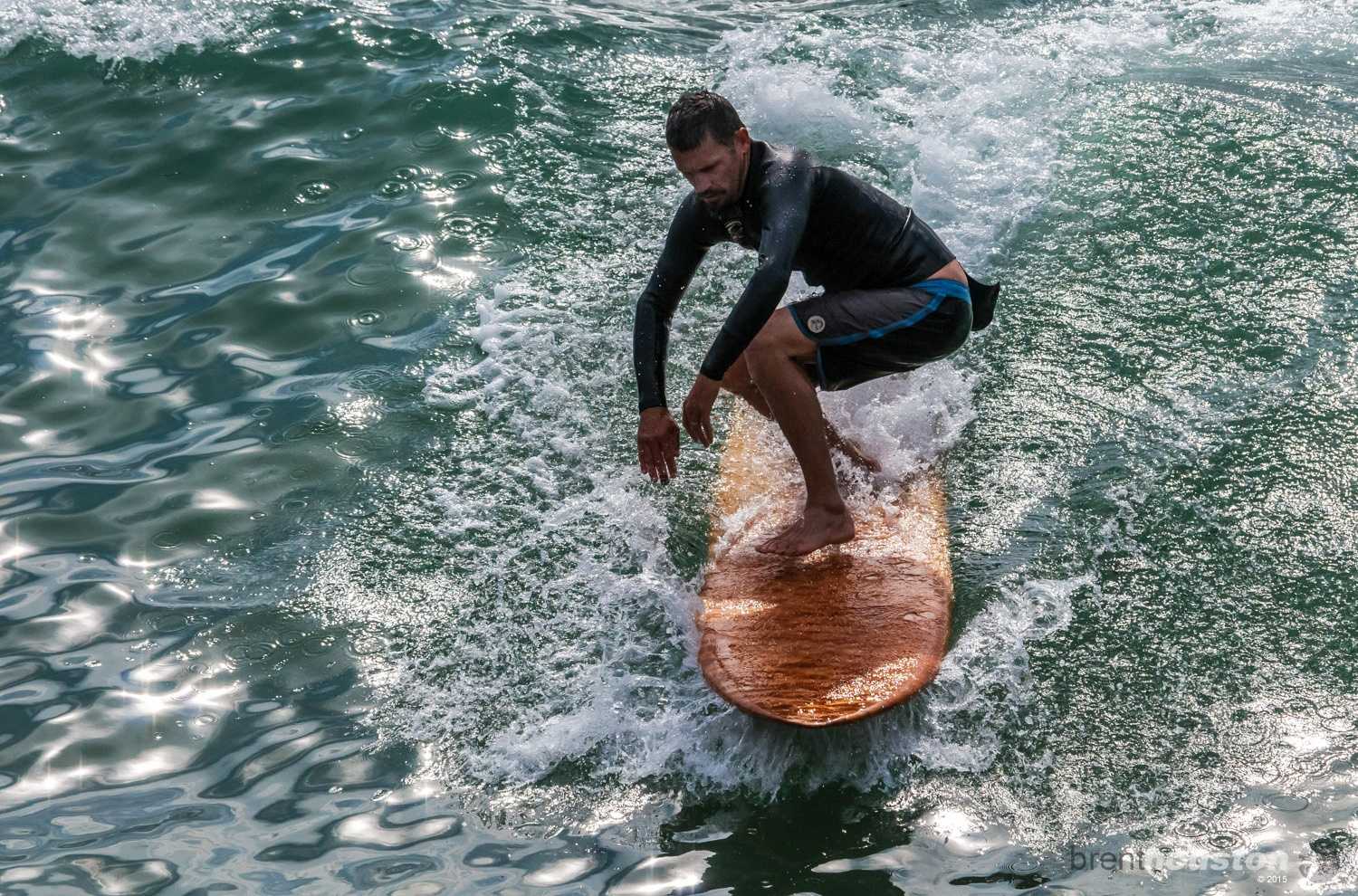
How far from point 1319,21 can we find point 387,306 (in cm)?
651

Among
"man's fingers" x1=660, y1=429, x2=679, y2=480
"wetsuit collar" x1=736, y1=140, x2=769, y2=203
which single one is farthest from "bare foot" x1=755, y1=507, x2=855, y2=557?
"wetsuit collar" x1=736, y1=140, x2=769, y2=203

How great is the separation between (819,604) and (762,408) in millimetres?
999

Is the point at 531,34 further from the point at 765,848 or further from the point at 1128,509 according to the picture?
the point at 765,848

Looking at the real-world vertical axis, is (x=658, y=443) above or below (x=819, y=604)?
above

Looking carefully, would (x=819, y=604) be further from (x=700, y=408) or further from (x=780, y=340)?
(x=780, y=340)

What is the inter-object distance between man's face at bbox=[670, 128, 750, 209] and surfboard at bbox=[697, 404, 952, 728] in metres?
1.18

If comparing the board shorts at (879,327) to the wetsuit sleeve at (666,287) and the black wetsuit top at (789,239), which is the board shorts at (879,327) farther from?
the wetsuit sleeve at (666,287)

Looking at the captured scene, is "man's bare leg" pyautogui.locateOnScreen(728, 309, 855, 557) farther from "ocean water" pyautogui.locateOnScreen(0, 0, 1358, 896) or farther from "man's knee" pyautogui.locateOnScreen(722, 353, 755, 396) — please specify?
"ocean water" pyautogui.locateOnScreen(0, 0, 1358, 896)

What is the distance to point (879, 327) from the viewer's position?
430 centimetres

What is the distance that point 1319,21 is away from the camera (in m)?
8.55

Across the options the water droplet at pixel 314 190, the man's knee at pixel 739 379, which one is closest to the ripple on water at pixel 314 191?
the water droplet at pixel 314 190

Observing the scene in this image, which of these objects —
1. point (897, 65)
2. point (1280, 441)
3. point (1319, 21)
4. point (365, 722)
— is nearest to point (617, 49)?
point (897, 65)

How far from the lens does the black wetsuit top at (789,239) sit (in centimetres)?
402

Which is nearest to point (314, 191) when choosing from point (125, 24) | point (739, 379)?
point (125, 24)
